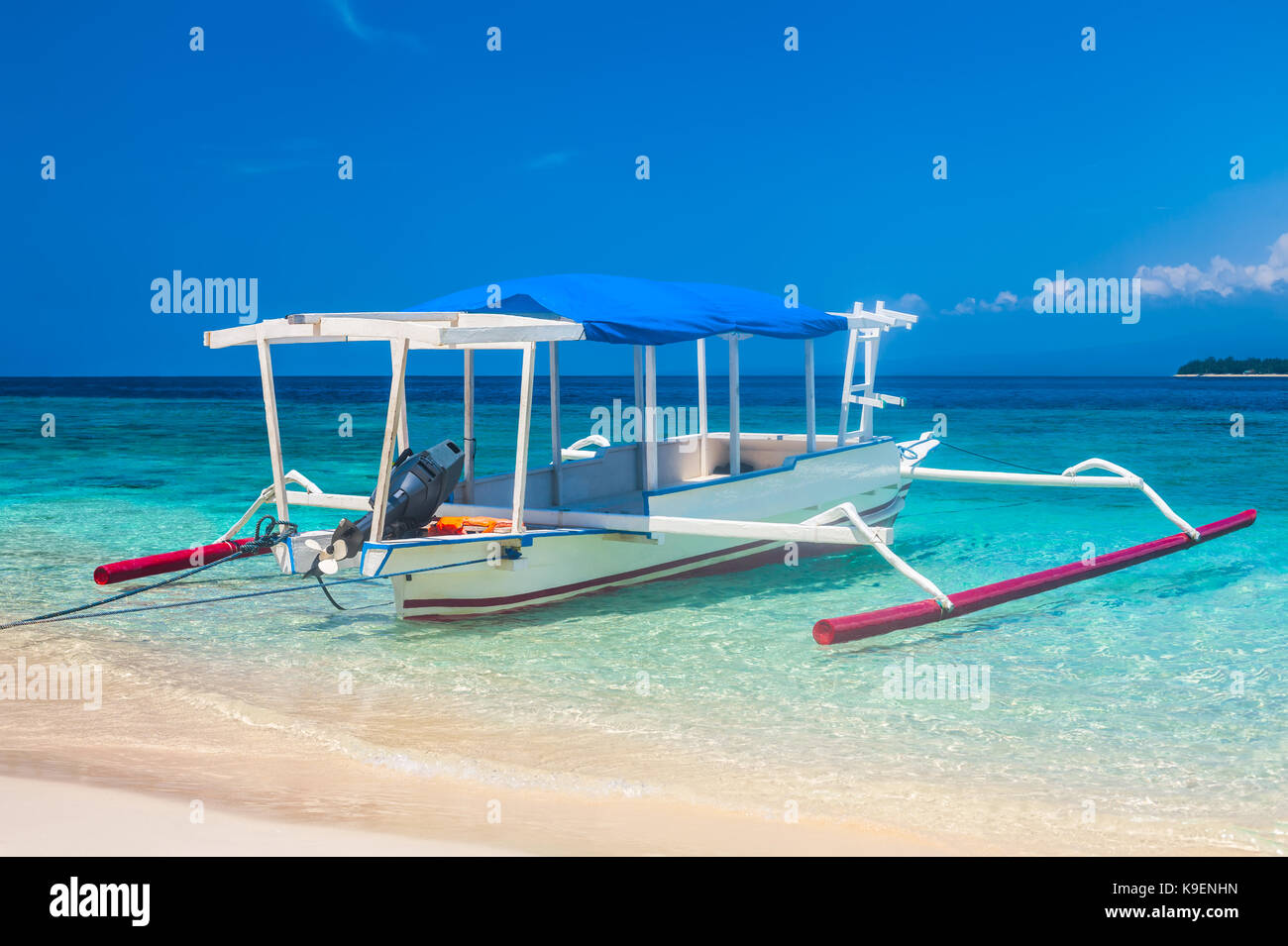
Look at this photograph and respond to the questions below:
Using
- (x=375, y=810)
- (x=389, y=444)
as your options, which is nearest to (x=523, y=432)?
(x=389, y=444)

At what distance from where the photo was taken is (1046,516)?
14609mm

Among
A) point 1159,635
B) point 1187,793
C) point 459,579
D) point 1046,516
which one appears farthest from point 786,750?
point 1046,516

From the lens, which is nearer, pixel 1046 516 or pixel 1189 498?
pixel 1046 516

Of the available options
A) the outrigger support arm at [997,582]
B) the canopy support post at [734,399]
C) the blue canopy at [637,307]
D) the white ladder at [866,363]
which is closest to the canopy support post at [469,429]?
the blue canopy at [637,307]

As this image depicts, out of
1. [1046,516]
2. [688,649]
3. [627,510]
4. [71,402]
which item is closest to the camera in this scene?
[688,649]

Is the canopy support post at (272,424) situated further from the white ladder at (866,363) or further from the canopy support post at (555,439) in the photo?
the white ladder at (866,363)

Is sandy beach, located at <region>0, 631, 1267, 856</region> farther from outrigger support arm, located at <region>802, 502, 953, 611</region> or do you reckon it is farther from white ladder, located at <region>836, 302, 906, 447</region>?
white ladder, located at <region>836, 302, 906, 447</region>

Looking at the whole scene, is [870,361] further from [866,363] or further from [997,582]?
[997,582]

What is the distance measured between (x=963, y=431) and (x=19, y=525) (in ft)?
98.8

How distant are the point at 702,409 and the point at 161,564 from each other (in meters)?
4.72

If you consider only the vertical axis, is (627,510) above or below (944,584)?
above

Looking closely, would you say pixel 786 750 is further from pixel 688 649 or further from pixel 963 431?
pixel 963 431

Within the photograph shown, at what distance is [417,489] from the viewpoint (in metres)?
7.15

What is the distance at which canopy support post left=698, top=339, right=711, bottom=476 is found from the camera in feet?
32.3
